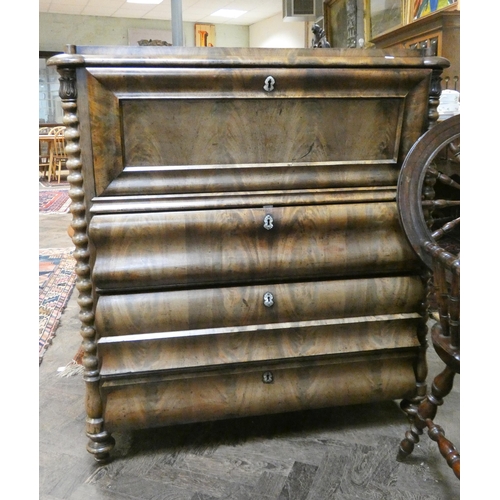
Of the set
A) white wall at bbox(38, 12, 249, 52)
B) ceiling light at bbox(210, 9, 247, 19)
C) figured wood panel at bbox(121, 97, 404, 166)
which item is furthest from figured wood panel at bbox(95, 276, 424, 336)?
white wall at bbox(38, 12, 249, 52)

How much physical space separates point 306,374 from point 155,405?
507 mm

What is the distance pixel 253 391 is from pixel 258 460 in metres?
0.23

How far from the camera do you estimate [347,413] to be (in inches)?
79.4

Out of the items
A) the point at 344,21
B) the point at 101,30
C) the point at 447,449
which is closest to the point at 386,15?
the point at 344,21

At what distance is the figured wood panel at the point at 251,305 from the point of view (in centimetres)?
161

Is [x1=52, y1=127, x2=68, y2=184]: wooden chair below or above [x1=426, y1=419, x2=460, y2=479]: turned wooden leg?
above

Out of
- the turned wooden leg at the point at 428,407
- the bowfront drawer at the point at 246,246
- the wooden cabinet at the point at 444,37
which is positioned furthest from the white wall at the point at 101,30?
the turned wooden leg at the point at 428,407

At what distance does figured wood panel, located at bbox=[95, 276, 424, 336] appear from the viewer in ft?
5.30

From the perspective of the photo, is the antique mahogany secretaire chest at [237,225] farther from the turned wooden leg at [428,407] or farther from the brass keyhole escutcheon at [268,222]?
the turned wooden leg at [428,407]

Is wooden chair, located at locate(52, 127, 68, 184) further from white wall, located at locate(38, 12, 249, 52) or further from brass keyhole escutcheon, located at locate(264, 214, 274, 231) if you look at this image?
brass keyhole escutcheon, located at locate(264, 214, 274, 231)

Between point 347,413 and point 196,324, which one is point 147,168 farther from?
point 347,413

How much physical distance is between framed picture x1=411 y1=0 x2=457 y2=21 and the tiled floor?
9.22 ft

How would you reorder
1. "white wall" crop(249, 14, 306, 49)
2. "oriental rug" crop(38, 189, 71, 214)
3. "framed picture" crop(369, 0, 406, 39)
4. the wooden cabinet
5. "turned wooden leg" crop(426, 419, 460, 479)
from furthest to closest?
"white wall" crop(249, 14, 306, 49), "oriental rug" crop(38, 189, 71, 214), "framed picture" crop(369, 0, 406, 39), the wooden cabinet, "turned wooden leg" crop(426, 419, 460, 479)
